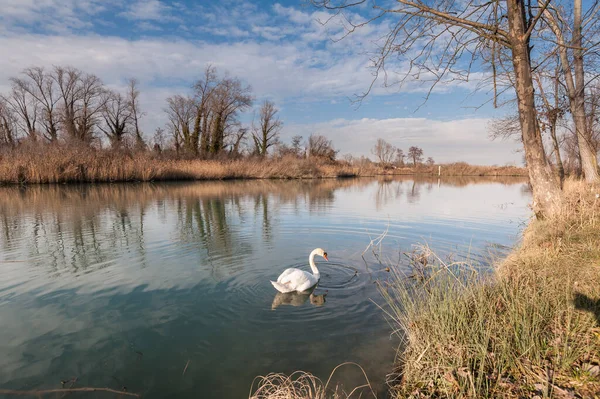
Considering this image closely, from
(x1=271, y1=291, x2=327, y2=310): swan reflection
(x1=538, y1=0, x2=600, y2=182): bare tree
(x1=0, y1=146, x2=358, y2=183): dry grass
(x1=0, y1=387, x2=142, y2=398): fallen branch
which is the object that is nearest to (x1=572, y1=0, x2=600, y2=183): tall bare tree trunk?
(x1=538, y1=0, x2=600, y2=182): bare tree

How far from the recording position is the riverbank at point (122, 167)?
77.5 feet

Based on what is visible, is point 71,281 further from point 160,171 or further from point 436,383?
point 160,171

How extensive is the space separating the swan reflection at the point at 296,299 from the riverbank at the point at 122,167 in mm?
26683

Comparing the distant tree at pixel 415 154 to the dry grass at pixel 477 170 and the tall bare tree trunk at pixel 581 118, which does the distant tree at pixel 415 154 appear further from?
the tall bare tree trunk at pixel 581 118

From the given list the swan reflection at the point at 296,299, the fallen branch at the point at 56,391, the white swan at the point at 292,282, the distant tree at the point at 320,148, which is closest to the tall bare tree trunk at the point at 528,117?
the swan reflection at the point at 296,299

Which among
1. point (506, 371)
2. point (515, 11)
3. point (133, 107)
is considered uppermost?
point (133, 107)

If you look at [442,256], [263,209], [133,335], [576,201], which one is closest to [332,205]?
[263,209]

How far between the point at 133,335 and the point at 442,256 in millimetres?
6549

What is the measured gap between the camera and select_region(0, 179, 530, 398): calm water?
137 inches

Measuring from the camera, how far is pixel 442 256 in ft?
24.9

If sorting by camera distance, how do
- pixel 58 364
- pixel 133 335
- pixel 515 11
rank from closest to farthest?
1. pixel 58 364
2. pixel 133 335
3. pixel 515 11

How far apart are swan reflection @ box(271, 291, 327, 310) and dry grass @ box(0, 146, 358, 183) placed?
1051 inches

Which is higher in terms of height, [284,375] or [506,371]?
[506,371]

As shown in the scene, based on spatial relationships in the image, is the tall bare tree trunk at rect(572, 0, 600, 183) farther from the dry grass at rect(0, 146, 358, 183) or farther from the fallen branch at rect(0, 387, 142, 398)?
the dry grass at rect(0, 146, 358, 183)
